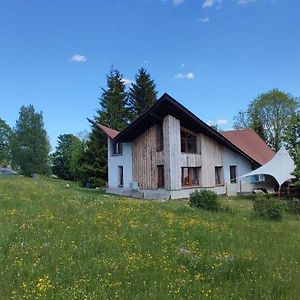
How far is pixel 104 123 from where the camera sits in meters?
46.4

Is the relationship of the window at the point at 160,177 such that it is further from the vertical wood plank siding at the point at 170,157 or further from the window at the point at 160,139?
the window at the point at 160,139

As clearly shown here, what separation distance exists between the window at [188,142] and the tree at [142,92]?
20.9m

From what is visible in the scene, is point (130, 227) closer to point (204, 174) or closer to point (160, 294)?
point (160, 294)

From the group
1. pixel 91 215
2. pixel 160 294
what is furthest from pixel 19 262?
pixel 91 215

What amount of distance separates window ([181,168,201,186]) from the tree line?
26.3 feet

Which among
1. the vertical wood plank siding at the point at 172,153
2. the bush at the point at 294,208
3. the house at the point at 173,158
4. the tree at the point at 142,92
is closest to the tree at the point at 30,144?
the tree at the point at 142,92

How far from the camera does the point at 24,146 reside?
210 feet

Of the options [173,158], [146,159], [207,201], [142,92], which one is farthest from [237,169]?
[142,92]

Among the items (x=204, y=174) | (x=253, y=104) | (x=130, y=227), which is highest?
(x=253, y=104)

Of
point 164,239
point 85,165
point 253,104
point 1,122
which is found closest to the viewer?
point 164,239

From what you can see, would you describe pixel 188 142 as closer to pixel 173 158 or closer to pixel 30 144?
pixel 173 158

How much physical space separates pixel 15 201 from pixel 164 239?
7.12 metres

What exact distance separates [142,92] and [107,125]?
28.2ft

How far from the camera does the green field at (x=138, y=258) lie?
20.0 feet
